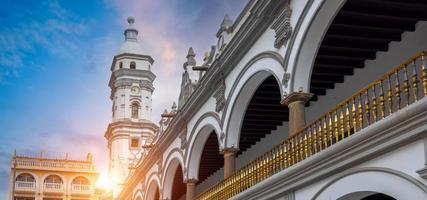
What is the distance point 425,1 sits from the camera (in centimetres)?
1248

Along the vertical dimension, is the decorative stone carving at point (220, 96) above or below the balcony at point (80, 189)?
below

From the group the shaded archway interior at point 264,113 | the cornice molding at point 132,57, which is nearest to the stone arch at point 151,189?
the shaded archway interior at point 264,113

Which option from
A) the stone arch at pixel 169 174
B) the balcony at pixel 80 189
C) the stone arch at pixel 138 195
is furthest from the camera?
the balcony at pixel 80 189

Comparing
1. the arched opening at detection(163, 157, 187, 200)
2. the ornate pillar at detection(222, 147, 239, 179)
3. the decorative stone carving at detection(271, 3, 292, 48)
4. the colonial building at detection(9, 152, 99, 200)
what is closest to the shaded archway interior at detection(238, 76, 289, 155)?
the ornate pillar at detection(222, 147, 239, 179)

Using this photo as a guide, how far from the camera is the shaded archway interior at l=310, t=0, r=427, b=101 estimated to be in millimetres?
12703

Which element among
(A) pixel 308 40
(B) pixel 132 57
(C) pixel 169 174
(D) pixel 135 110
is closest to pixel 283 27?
(A) pixel 308 40

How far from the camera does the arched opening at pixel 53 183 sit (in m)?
51.9

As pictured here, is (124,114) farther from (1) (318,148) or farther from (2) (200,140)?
(1) (318,148)

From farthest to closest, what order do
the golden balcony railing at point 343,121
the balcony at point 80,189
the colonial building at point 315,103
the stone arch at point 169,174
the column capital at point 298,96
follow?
the balcony at point 80,189, the stone arch at point 169,174, the column capital at point 298,96, the golden balcony railing at point 343,121, the colonial building at point 315,103

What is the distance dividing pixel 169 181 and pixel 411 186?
19.3 m

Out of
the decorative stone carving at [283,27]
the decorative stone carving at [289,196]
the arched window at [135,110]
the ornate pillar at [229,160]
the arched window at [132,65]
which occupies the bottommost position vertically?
the decorative stone carving at [289,196]

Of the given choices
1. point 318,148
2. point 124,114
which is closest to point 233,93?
point 318,148

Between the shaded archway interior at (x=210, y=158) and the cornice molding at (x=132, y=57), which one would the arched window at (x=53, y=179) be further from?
the shaded archway interior at (x=210, y=158)

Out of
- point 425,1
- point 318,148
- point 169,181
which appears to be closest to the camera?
point 318,148
